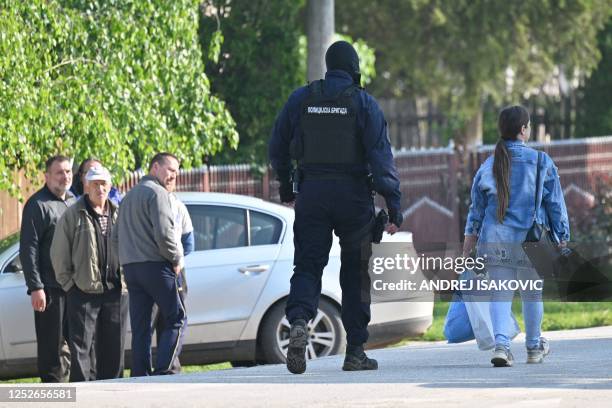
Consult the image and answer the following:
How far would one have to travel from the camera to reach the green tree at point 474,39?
31266 mm

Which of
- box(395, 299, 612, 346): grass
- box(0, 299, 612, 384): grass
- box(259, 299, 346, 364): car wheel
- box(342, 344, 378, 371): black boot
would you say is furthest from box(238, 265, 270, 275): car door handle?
box(342, 344, 378, 371): black boot

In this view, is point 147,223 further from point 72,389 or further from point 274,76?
point 274,76

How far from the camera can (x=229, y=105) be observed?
21.0 meters

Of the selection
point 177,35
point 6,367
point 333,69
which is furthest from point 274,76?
point 333,69

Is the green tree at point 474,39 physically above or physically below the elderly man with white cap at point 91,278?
above

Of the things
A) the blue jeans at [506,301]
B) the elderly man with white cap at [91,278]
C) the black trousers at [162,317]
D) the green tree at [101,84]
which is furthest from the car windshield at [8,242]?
the blue jeans at [506,301]

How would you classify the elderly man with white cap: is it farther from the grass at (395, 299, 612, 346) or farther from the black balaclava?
the grass at (395, 299, 612, 346)

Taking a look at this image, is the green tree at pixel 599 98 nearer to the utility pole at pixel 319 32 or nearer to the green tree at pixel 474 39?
the green tree at pixel 474 39

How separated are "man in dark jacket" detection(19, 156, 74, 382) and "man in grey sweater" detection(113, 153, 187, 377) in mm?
675

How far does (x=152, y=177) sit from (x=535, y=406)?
407 cm

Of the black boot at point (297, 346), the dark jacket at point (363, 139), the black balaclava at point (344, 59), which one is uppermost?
the black balaclava at point (344, 59)

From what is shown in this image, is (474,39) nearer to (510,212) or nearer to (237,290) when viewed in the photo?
(237,290)

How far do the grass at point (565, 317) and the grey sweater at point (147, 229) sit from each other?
4052 mm

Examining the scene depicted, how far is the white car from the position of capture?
1197cm
